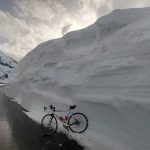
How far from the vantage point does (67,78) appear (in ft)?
61.2

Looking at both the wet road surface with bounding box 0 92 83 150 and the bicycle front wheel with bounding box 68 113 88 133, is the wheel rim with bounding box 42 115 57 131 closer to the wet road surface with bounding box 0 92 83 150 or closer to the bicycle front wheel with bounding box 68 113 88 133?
the wet road surface with bounding box 0 92 83 150

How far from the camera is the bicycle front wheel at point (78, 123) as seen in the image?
12109mm

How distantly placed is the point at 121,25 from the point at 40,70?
1066 centimetres

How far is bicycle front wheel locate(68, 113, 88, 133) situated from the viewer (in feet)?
39.7

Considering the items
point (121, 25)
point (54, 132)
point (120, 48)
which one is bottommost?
point (54, 132)

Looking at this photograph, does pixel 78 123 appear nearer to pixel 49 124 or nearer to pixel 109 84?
pixel 49 124

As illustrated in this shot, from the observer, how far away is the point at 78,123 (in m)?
12.2

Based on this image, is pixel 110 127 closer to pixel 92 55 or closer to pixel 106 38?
pixel 92 55

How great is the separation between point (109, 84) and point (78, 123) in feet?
8.18

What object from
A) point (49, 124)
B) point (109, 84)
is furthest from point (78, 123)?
point (109, 84)

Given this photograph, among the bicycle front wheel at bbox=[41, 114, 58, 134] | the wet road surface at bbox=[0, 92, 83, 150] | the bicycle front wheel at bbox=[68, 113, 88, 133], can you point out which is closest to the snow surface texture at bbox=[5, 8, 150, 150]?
the bicycle front wheel at bbox=[68, 113, 88, 133]

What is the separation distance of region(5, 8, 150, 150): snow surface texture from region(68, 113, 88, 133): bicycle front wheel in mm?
286

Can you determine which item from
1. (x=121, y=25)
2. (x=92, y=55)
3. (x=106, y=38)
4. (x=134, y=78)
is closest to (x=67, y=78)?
(x=92, y=55)

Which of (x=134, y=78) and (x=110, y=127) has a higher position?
(x=134, y=78)
